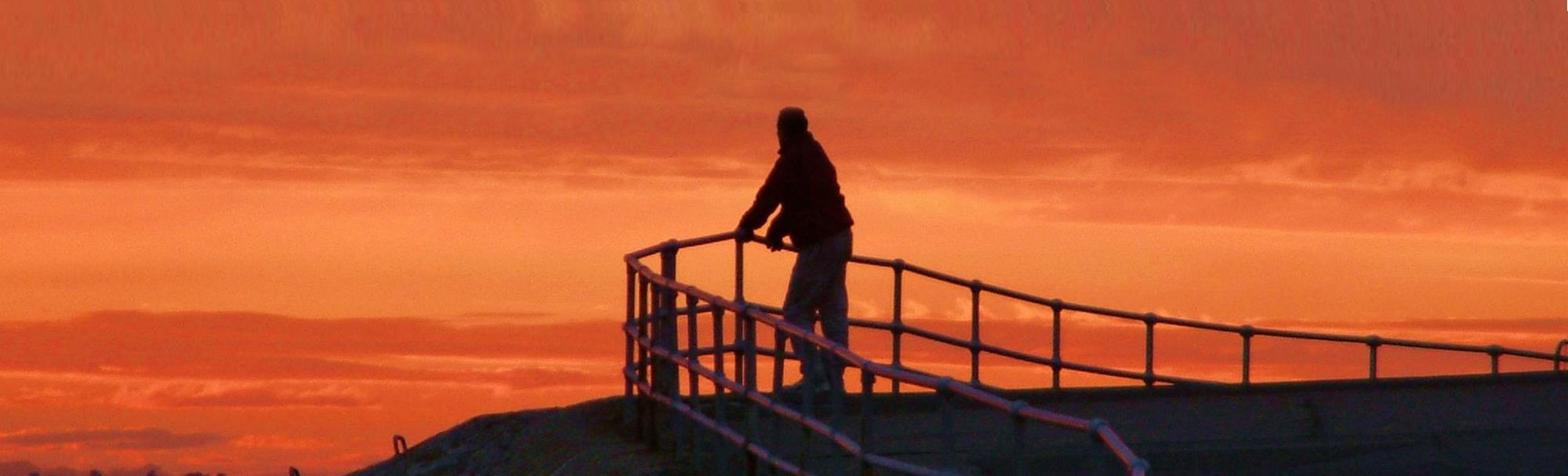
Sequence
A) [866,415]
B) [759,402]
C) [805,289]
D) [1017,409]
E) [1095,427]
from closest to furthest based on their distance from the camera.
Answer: [1095,427]
[1017,409]
[866,415]
[759,402]
[805,289]

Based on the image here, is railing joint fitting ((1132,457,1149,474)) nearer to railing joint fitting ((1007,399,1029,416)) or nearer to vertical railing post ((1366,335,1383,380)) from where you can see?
railing joint fitting ((1007,399,1029,416))

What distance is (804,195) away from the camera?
48.5ft

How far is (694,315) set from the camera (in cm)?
1406

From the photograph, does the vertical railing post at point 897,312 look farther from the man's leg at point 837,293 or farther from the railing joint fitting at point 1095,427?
the railing joint fitting at point 1095,427

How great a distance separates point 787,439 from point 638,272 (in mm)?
1313

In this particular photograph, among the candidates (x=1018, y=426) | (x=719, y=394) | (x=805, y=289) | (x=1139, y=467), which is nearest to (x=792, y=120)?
(x=805, y=289)

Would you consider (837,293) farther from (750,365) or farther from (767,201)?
(750,365)

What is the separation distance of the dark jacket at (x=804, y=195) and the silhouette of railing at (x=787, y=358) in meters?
0.44

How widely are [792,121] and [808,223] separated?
1.95ft

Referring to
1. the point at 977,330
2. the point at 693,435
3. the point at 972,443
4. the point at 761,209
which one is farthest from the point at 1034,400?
the point at 693,435

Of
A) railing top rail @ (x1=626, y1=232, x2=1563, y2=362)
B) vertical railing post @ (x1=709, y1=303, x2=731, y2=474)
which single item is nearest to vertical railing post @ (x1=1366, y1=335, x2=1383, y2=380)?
railing top rail @ (x1=626, y1=232, x2=1563, y2=362)

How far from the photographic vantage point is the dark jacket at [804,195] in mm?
14703

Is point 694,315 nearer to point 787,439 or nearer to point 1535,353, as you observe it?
point 787,439

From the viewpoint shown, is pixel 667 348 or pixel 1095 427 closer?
pixel 1095 427
